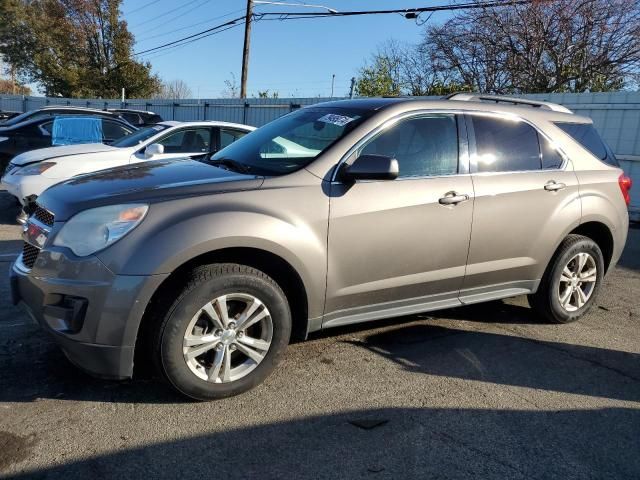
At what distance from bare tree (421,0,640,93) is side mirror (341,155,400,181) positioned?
63.7 feet

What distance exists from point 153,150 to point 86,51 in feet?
128

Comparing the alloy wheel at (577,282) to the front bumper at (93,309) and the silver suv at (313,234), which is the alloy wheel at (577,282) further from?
the front bumper at (93,309)

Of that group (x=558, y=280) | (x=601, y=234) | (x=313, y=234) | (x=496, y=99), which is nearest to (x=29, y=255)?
(x=313, y=234)

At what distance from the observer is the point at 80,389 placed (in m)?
3.30

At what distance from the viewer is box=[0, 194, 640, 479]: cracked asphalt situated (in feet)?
8.84

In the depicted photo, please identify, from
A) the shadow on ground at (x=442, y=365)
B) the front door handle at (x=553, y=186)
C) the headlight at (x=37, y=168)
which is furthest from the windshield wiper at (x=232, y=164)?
the headlight at (x=37, y=168)

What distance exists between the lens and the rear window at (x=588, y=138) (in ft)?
15.7

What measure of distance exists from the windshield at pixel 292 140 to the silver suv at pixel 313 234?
2cm

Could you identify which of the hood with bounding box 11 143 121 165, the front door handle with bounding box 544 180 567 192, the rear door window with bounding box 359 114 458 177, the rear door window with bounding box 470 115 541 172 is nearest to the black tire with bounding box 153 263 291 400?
the rear door window with bounding box 359 114 458 177

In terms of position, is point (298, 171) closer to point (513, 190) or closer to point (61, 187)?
point (61, 187)

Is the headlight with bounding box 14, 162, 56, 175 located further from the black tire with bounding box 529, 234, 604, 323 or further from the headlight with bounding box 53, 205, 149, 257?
the black tire with bounding box 529, 234, 604, 323

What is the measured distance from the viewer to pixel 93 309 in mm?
2881

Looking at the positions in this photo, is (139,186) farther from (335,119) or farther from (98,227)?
(335,119)

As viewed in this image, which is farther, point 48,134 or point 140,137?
point 48,134
